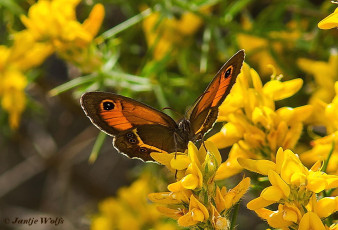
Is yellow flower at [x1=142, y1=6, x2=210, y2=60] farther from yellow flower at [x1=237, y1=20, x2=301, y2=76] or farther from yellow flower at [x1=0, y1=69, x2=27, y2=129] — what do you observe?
yellow flower at [x1=0, y1=69, x2=27, y2=129]

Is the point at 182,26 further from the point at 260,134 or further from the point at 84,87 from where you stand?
the point at 260,134

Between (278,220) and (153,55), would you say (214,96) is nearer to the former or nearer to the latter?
(278,220)

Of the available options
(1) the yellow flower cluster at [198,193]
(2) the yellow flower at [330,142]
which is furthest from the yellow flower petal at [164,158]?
(2) the yellow flower at [330,142]

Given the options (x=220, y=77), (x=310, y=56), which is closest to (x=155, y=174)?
(x=310, y=56)

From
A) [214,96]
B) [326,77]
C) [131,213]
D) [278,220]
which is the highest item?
[214,96]

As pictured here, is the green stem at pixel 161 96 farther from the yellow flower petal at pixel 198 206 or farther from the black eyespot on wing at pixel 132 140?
the yellow flower petal at pixel 198 206

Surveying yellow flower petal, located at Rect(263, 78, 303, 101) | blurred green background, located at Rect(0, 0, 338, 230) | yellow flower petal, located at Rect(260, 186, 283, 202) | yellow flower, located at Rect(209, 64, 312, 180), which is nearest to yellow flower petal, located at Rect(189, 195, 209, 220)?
yellow flower petal, located at Rect(260, 186, 283, 202)

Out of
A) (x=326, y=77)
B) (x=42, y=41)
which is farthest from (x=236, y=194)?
(x=42, y=41)
